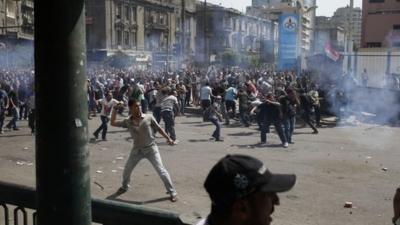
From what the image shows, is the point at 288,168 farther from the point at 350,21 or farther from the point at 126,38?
the point at 126,38

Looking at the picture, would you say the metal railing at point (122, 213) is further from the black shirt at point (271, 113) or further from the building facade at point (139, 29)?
the building facade at point (139, 29)

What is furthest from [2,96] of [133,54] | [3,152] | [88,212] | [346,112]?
[133,54]

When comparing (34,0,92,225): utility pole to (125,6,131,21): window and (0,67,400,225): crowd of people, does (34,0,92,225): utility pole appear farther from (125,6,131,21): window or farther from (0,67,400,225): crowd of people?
(125,6,131,21): window

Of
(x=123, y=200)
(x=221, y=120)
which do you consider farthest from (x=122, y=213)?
(x=221, y=120)

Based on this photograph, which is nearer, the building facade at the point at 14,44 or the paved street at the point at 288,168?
the paved street at the point at 288,168

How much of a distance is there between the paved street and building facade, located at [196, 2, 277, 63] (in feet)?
122

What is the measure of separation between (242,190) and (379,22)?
41.1 metres

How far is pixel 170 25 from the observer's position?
65.6m

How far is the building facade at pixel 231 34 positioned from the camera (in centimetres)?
5175

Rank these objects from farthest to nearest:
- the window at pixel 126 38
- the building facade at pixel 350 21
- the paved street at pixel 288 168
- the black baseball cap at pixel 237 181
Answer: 1. the window at pixel 126 38
2. the building facade at pixel 350 21
3. the paved street at pixel 288 168
4. the black baseball cap at pixel 237 181

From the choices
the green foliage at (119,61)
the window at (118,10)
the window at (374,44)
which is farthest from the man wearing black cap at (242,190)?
the window at (118,10)

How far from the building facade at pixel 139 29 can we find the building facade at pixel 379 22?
18.1 metres

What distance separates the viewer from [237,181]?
1607mm

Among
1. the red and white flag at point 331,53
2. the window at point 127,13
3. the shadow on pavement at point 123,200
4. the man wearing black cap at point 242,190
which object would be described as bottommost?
the shadow on pavement at point 123,200
